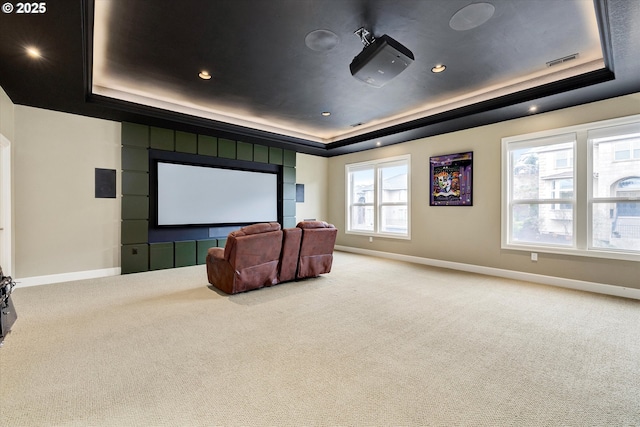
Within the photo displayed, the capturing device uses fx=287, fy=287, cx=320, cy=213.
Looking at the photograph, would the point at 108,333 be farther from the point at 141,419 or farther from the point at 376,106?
the point at 376,106

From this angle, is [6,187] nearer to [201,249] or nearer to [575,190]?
[201,249]

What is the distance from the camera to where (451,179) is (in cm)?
556

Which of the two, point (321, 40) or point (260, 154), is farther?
point (260, 154)

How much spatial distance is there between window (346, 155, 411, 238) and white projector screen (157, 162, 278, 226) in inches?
83.2

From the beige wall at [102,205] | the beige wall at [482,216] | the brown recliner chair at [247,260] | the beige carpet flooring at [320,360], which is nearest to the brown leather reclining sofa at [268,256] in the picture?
the brown recliner chair at [247,260]

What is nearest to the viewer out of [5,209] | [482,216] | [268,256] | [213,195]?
[5,209]

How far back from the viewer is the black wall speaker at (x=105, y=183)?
4785mm

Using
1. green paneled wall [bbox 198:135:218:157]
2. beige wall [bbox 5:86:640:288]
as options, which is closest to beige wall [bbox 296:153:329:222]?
green paneled wall [bbox 198:135:218:157]

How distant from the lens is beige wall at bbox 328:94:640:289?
3939 millimetres

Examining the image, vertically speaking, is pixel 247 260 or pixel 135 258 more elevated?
pixel 247 260

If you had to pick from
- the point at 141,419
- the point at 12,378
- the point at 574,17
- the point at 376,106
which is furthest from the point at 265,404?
the point at 376,106

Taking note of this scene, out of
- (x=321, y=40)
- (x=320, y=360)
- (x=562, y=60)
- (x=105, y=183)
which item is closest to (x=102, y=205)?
(x=105, y=183)

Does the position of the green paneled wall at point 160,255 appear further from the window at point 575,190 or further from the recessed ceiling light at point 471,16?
the window at point 575,190

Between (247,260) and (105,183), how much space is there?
3099mm
